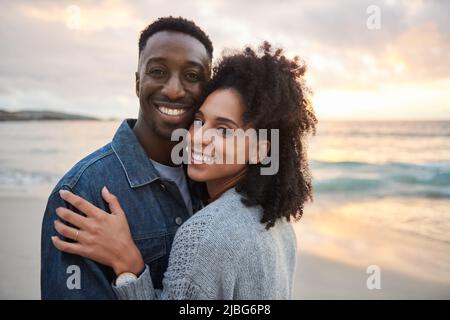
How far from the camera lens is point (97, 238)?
1.89 m

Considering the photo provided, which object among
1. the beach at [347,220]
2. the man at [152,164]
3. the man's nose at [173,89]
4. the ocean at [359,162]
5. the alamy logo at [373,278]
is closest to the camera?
the man at [152,164]

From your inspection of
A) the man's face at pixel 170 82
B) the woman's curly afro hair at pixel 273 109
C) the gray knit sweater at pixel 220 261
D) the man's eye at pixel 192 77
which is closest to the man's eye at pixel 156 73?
the man's face at pixel 170 82

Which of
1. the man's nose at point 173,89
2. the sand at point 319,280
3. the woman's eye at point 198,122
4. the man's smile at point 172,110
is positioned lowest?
the sand at point 319,280

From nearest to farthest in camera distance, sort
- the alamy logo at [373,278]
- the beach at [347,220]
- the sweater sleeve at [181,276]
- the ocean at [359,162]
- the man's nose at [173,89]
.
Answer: the sweater sleeve at [181,276] → the man's nose at [173,89] → the alamy logo at [373,278] → the beach at [347,220] → the ocean at [359,162]

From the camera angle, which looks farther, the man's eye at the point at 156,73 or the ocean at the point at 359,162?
the ocean at the point at 359,162

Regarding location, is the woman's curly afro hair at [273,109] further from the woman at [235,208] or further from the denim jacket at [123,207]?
the denim jacket at [123,207]

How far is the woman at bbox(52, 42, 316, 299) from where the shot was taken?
1.83 metres

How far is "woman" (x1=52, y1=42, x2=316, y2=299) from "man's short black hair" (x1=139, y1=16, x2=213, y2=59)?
27 centimetres

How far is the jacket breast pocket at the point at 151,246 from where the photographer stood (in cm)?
212

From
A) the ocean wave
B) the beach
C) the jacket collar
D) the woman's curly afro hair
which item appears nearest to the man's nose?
the woman's curly afro hair

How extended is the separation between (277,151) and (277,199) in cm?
24

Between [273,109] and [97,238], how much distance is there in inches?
35.2

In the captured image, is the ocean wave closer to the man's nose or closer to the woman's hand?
the man's nose
